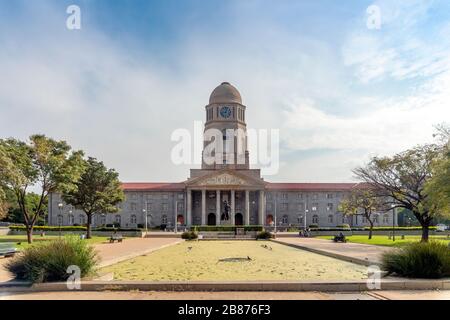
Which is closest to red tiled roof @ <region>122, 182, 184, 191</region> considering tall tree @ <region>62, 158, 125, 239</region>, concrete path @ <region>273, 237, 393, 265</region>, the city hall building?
the city hall building

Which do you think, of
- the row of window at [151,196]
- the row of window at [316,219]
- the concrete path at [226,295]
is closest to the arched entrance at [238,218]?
the row of window at [316,219]

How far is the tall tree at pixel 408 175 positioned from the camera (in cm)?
3812

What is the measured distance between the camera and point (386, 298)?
34.8ft

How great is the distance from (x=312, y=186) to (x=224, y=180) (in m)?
21.6

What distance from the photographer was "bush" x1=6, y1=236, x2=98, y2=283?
12242 millimetres

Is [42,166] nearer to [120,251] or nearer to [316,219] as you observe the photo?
[120,251]

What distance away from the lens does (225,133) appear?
3780 inches

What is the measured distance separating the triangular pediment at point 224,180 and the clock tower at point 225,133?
857 centimetres

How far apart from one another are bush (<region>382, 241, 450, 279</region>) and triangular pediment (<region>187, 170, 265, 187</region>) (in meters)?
72.6

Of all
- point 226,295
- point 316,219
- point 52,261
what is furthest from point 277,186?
point 226,295

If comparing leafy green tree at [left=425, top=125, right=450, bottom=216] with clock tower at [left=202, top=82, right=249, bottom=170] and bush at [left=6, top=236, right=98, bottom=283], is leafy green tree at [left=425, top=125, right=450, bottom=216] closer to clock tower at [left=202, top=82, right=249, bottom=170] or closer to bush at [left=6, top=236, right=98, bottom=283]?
bush at [left=6, top=236, right=98, bottom=283]
